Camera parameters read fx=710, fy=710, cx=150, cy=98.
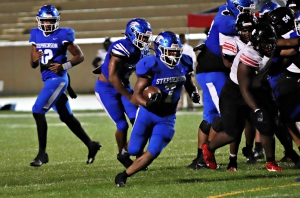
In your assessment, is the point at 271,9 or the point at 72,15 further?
the point at 72,15

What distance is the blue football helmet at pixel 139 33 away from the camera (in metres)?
6.39

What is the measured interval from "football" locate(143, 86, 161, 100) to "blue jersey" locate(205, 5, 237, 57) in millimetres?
1227

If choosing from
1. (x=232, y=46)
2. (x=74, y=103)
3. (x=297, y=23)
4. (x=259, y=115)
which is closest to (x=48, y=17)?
(x=232, y=46)

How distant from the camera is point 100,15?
2100 cm

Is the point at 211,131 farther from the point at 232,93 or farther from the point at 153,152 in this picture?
the point at 153,152

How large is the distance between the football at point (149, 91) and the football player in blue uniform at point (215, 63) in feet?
3.69

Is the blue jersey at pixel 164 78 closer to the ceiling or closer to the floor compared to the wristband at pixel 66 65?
closer to the ceiling

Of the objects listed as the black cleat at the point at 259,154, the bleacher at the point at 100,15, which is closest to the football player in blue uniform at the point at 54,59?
the black cleat at the point at 259,154

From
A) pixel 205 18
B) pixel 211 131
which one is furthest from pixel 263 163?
pixel 205 18

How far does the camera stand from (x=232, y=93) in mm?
6078

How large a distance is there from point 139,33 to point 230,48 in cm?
83

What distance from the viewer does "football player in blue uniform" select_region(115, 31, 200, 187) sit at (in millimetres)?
5547

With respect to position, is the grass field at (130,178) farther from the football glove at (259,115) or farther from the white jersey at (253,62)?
the white jersey at (253,62)

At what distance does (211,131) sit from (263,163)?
2.31 feet
